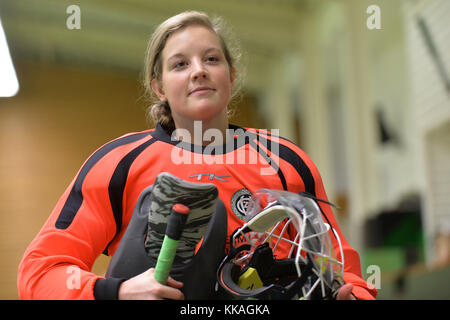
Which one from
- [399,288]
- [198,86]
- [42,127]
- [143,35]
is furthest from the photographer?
[42,127]

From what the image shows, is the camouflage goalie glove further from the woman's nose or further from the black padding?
the woman's nose

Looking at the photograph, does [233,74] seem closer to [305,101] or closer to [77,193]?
[77,193]

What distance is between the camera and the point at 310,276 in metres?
1.29

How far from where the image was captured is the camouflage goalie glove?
1226 mm

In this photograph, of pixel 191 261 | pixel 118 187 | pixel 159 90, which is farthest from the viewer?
pixel 159 90

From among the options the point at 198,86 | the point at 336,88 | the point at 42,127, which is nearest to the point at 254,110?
the point at 336,88

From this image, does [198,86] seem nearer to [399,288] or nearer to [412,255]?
[399,288]

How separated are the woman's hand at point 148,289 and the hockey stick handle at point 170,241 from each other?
2cm

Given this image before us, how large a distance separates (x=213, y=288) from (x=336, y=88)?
664 inches

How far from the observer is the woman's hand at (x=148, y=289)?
Result: 1223 millimetres

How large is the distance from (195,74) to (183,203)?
0.55 m

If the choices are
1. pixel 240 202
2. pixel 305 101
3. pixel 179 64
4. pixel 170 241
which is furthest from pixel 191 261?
pixel 305 101

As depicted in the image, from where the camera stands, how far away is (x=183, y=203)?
124 cm

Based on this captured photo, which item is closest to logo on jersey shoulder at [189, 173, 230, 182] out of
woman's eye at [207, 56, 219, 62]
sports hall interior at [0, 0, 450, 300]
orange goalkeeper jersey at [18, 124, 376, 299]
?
orange goalkeeper jersey at [18, 124, 376, 299]
